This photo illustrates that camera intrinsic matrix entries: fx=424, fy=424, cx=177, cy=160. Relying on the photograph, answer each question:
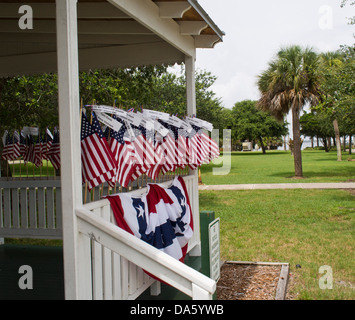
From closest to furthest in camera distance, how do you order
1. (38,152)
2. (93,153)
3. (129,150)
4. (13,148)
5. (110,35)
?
(93,153) → (129,150) → (110,35) → (38,152) → (13,148)

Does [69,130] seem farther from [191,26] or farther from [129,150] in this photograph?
[191,26]

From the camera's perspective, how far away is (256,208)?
1234 centimetres

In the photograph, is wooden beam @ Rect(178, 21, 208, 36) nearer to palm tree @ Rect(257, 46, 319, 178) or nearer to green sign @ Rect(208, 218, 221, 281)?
green sign @ Rect(208, 218, 221, 281)

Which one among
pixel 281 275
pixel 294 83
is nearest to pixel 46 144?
pixel 281 275

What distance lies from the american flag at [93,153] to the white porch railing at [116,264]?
0.82 feet

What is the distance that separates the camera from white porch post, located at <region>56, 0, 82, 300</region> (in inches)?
121

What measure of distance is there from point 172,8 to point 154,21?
25 cm

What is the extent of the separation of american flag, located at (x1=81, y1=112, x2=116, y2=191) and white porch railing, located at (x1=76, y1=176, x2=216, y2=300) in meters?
0.25

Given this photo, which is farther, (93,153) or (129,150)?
(129,150)

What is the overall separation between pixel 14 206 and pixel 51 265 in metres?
1.29

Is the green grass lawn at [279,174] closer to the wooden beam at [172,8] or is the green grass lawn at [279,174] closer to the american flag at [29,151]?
the american flag at [29,151]

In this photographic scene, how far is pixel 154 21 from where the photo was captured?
15.5ft

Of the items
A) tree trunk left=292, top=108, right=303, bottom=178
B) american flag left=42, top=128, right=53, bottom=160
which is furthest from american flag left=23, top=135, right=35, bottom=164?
tree trunk left=292, top=108, right=303, bottom=178
